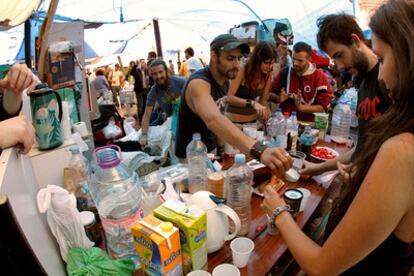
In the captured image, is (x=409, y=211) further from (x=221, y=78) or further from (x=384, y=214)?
(x=221, y=78)

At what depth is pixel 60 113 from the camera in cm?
147

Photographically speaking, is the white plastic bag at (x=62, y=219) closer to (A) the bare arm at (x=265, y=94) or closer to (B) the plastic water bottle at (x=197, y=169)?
(B) the plastic water bottle at (x=197, y=169)

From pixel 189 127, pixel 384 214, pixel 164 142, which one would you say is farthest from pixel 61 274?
pixel 164 142

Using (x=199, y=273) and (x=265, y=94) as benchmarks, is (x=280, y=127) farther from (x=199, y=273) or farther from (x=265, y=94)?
(x=199, y=273)

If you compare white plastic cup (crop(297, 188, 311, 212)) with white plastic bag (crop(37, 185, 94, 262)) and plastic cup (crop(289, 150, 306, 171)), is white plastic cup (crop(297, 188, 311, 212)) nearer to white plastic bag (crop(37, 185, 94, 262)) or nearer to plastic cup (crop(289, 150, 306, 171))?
plastic cup (crop(289, 150, 306, 171))

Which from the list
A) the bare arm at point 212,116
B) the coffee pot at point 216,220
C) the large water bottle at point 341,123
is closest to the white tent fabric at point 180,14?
the large water bottle at point 341,123

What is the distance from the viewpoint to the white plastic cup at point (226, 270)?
876 millimetres

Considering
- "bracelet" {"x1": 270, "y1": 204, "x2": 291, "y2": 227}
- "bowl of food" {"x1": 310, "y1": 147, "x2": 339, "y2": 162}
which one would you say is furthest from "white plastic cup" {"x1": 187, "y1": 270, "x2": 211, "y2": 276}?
"bowl of food" {"x1": 310, "y1": 147, "x2": 339, "y2": 162}

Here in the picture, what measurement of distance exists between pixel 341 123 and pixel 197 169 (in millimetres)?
1770

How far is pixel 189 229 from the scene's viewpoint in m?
0.81

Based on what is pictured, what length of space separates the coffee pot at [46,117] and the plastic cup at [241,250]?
111cm

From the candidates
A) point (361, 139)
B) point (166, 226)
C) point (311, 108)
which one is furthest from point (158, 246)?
point (311, 108)

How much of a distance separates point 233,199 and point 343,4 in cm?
660

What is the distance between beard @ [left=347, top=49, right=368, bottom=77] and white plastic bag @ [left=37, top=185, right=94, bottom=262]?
2.03 metres
